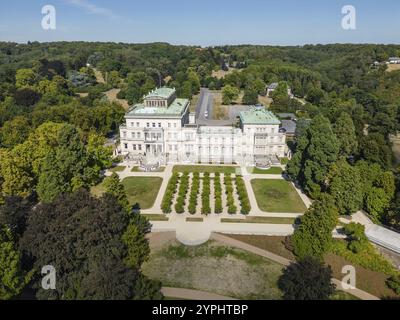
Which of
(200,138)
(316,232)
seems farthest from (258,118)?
(316,232)

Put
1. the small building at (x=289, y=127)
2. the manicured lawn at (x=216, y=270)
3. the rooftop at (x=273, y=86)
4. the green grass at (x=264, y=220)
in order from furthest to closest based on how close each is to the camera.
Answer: the rooftop at (x=273, y=86)
the small building at (x=289, y=127)
the green grass at (x=264, y=220)
the manicured lawn at (x=216, y=270)

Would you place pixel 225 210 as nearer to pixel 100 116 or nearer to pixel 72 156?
pixel 72 156

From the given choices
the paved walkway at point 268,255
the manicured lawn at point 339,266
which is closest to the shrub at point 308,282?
the manicured lawn at point 339,266

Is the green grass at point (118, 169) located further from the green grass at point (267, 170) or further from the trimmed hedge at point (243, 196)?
the green grass at point (267, 170)

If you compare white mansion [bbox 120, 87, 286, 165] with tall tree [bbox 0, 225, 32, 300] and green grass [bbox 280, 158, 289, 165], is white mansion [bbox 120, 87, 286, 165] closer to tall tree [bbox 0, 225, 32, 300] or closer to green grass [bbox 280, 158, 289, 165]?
green grass [bbox 280, 158, 289, 165]

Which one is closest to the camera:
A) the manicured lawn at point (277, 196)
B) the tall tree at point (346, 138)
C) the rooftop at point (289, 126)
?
the manicured lawn at point (277, 196)
